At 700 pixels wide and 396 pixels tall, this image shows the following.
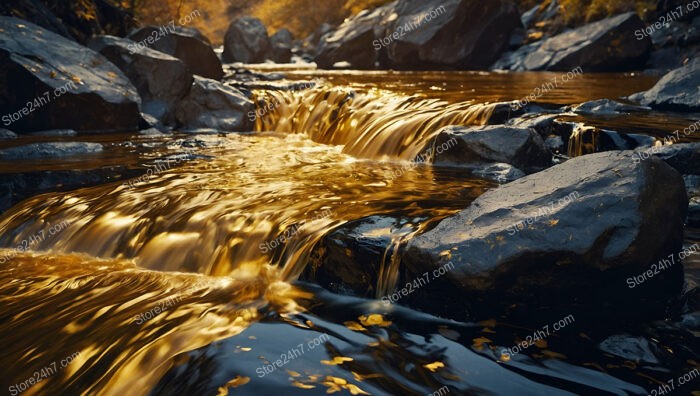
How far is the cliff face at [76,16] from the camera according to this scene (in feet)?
41.3

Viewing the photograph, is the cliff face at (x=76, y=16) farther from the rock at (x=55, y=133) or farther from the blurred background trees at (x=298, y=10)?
the rock at (x=55, y=133)

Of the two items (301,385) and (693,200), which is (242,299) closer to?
(301,385)

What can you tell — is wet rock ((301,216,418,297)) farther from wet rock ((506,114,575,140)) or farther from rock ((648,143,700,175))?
wet rock ((506,114,575,140))

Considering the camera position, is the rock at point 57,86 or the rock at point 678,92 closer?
the rock at point 678,92

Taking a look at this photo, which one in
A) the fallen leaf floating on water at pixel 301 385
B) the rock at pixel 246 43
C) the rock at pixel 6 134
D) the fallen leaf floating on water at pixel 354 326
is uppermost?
the rock at pixel 246 43

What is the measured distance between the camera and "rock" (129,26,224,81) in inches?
610

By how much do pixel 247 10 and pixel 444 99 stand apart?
100876 millimetres

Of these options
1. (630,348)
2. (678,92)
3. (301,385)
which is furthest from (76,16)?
(630,348)

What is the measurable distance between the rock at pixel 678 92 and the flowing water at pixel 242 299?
3.23 feet

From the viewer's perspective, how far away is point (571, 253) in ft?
10.6

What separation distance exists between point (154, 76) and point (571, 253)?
33.3 feet

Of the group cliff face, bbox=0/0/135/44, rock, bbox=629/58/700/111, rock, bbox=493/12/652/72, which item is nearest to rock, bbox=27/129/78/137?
cliff face, bbox=0/0/135/44

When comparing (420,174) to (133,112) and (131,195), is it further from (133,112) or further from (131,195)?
(133,112)

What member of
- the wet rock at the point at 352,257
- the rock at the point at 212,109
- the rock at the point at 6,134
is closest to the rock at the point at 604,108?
the wet rock at the point at 352,257
